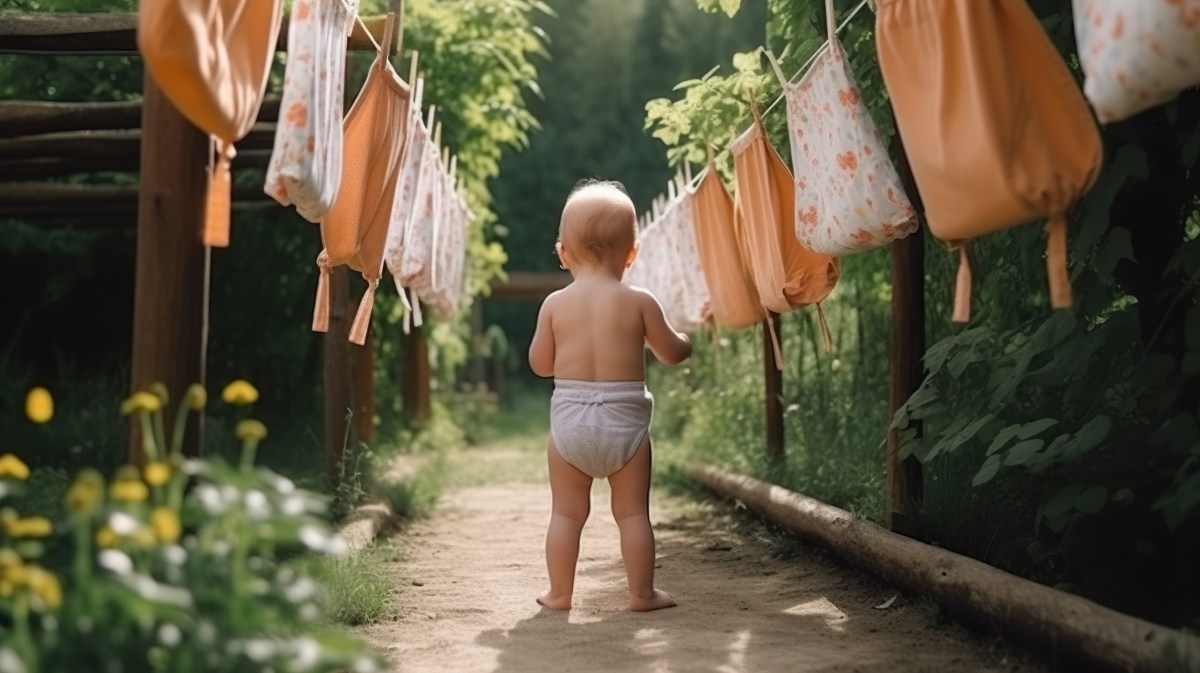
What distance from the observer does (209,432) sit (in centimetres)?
827

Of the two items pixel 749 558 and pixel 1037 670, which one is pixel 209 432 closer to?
pixel 749 558

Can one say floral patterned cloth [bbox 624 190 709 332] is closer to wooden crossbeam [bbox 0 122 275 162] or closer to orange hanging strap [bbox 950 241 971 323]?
wooden crossbeam [bbox 0 122 275 162]

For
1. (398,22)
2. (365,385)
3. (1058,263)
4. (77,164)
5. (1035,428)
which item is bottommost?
(365,385)

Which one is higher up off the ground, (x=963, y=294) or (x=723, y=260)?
(x=723, y=260)

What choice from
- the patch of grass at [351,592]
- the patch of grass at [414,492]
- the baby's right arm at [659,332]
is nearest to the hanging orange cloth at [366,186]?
the patch of grass at [351,592]

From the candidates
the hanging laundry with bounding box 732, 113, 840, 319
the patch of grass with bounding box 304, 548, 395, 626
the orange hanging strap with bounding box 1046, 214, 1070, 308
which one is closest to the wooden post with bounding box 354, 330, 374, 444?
the hanging laundry with bounding box 732, 113, 840, 319

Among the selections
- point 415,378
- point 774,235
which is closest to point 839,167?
point 774,235

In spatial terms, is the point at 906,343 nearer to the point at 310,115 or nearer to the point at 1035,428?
the point at 1035,428

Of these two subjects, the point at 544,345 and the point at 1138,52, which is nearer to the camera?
the point at 1138,52

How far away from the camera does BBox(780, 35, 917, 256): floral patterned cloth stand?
4.18 metres

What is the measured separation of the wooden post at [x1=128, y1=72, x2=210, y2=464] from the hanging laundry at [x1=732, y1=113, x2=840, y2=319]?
261cm

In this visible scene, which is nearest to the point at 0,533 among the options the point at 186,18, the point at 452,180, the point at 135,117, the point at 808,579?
the point at 186,18

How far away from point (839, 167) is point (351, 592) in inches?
76.6

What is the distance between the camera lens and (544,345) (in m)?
4.57
